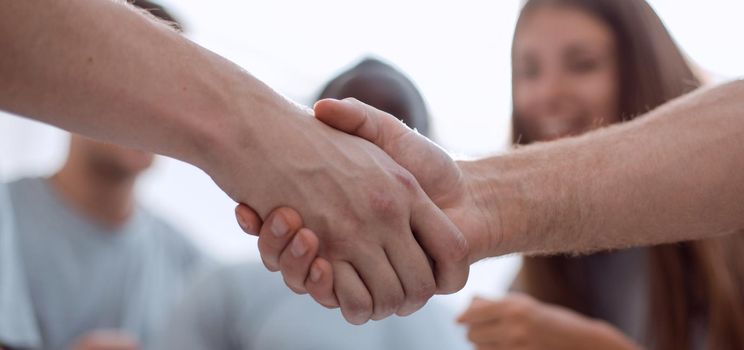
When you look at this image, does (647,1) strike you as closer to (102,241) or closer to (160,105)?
(160,105)

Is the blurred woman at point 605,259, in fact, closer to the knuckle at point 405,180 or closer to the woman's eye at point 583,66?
the woman's eye at point 583,66

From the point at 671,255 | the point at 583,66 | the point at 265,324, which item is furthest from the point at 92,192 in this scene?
the point at 671,255

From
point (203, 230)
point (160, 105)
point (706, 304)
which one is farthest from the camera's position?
point (203, 230)

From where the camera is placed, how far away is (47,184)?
5.99 ft

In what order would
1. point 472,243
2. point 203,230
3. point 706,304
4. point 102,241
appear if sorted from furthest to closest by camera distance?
point 203,230, point 102,241, point 706,304, point 472,243

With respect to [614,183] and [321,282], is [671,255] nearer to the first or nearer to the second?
[614,183]

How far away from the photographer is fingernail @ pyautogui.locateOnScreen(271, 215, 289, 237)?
2.92 ft

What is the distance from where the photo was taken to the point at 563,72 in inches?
57.6

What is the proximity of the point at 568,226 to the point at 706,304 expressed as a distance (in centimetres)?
47

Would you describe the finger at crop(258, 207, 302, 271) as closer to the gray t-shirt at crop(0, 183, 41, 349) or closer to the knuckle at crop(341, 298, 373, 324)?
the knuckle at crop(341, 298, 373, 324)

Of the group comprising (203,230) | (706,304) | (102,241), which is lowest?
(203,230)

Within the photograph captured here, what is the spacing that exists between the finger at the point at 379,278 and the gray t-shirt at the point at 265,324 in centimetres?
39

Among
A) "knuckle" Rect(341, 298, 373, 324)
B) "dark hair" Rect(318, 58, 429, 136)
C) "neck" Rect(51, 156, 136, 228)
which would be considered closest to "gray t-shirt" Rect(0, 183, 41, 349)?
"neck" Rect(51, 156, 136, 228)

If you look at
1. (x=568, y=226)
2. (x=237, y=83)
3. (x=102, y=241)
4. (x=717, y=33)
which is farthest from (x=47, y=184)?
(x=717, y=33)
